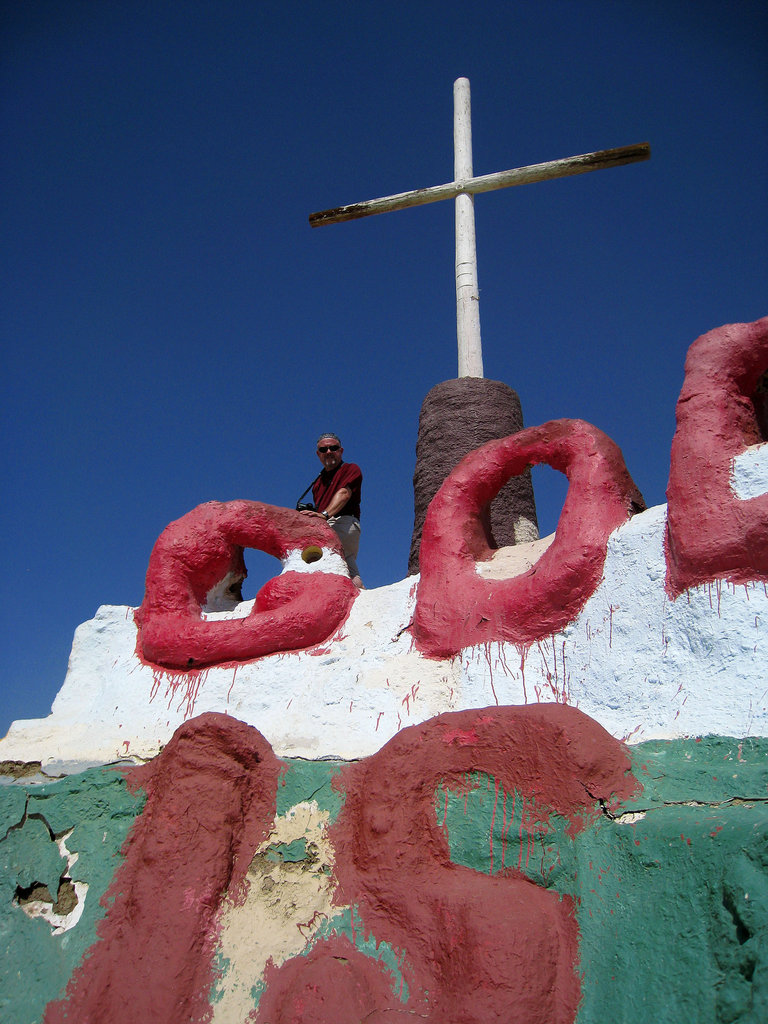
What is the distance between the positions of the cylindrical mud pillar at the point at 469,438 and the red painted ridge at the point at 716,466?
2221 mm

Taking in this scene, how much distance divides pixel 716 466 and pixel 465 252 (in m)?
4.16

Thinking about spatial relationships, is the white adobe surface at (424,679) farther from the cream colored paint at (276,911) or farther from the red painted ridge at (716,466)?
the cream colored paint at (276,911)

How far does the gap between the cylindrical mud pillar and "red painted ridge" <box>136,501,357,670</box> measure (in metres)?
1.37

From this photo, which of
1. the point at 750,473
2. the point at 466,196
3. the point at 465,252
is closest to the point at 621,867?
the point at 750,473

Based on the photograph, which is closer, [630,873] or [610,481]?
[630,873]

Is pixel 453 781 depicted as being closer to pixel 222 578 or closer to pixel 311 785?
pixel 311 785

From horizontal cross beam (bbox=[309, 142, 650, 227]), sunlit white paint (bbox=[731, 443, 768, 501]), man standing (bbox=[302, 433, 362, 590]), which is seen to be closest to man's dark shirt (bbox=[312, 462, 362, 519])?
man standing (bbox=[302, 433, 362, 590])

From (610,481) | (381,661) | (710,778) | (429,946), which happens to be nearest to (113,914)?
(429,946)

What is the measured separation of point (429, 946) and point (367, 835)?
467 mm

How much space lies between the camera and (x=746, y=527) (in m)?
3.12

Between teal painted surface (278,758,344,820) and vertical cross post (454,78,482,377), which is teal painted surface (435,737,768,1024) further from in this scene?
vertical cross post (454,78,482,377)

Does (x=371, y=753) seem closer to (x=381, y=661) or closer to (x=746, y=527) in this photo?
(x=381, y=661)

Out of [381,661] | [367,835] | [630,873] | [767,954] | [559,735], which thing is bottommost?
[767,954]

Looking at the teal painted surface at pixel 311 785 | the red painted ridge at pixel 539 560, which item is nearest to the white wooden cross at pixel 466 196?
the red painted ridge at pixel 539 560
